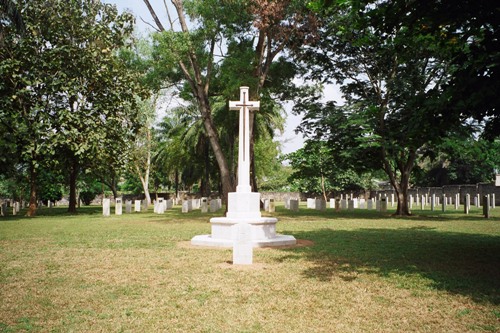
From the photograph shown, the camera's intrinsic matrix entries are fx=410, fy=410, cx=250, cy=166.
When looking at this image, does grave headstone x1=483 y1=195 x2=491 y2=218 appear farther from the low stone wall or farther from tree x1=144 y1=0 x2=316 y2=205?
the low stone wall

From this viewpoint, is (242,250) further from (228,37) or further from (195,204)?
(195,204)

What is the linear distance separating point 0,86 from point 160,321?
21158 mm

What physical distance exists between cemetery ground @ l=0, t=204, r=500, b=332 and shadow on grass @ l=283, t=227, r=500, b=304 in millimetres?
24

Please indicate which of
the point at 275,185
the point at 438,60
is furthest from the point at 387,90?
the point at 275,185

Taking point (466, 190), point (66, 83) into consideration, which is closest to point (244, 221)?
point (66, 83)

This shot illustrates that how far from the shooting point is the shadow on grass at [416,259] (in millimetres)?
6664

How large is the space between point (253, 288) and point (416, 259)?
4.27 meters

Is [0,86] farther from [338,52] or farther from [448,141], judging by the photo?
[448,141]

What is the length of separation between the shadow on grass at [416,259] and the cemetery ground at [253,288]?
24 millimetres

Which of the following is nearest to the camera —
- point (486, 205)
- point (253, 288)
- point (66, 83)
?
point (253, 288)

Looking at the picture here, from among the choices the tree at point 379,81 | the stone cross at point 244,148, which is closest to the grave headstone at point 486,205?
the tree at point 379,81

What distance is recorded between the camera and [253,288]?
6.36 metres

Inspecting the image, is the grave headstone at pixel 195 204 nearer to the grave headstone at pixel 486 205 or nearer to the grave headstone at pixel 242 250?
the grave headstone at pixel 486 205

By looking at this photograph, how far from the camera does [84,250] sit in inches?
400
